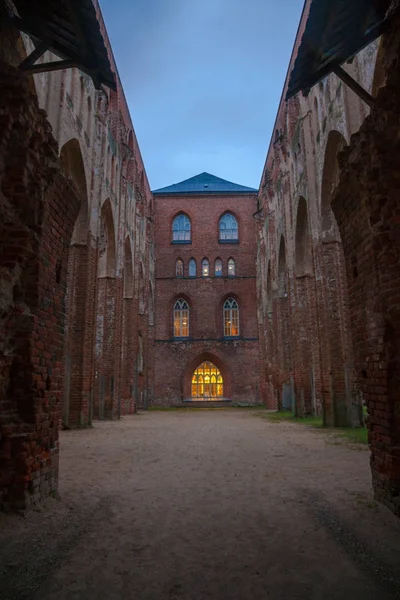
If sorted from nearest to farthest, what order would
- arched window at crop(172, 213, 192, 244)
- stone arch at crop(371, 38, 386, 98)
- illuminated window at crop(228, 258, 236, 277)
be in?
stone arch at crop(371, 38, 386, 98), illuminated window at crop(228, 258, 236, 277), arched window at crop(172, 213, 192, 244)

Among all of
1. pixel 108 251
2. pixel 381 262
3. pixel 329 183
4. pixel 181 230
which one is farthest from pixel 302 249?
pixel 181 230

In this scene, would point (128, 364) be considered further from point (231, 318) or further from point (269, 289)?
point (231, 318)

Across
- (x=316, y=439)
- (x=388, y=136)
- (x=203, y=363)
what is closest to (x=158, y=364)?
(x=203, y=363)

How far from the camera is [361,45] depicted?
4.66 m

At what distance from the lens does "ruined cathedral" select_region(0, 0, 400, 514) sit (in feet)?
13.1

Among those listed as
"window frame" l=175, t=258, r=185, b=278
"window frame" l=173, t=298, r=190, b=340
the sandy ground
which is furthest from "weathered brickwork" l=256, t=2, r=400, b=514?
"window frame" l=175, t=258, r=185, b=278

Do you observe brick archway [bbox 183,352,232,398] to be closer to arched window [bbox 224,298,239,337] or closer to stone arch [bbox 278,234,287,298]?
arched window [bbox 224,298,239,337]

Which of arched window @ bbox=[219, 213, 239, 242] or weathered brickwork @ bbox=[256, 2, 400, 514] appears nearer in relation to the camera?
weathered brickwork @ bbox=[256, 2, 400, 514]

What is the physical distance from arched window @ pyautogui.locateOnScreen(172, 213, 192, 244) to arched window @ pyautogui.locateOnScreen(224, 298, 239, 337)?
532 centimetres

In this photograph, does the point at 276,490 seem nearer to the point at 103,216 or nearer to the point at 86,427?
the point at 86,427

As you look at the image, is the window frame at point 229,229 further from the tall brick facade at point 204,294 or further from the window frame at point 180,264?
the window frame at point 180,264

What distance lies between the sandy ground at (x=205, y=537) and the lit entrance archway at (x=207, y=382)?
22.7 metres

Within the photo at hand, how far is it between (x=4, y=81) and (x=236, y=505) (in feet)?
15.1

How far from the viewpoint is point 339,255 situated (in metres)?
12.8
